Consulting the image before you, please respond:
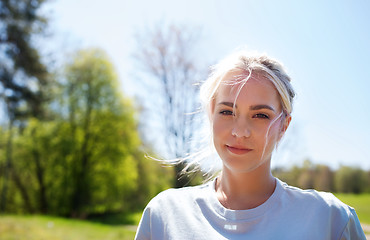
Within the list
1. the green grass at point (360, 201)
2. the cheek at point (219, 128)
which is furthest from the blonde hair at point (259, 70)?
the green grass at point (360, 201)

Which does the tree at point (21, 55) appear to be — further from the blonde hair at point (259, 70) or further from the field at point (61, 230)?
the blonde hair at point (259, 70)

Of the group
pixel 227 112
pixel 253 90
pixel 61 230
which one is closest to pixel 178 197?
pixel 227 112

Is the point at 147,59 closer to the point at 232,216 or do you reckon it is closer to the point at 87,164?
the point at 232,216

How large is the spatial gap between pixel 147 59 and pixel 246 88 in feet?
17.6

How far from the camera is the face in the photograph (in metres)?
1.12

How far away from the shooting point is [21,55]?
33.6ft

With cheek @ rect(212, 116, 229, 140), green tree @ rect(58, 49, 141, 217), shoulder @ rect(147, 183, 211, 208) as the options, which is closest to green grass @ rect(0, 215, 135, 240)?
shoulder @ rect(147, 183, 211, 208)

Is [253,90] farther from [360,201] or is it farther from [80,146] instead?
[80,146]

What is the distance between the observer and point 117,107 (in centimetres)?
1800

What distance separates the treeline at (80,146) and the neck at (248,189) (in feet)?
54.3

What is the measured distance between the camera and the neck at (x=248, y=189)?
1178 mm

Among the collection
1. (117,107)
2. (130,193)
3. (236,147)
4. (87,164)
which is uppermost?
(236,147)

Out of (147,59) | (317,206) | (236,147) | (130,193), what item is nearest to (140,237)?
(236,147)

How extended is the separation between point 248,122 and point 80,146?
1833 cm
